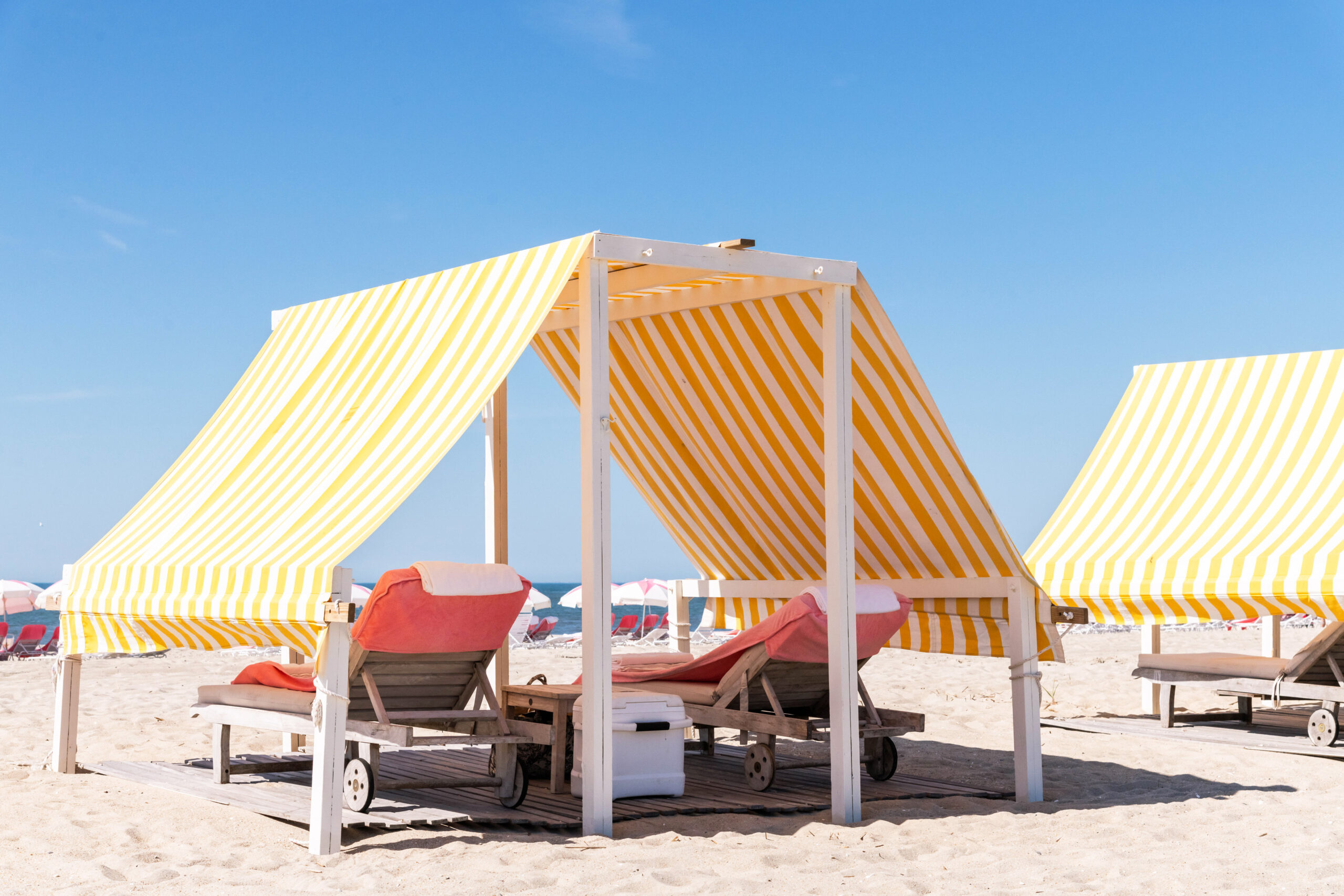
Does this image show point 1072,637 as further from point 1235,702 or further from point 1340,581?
point 1340,581

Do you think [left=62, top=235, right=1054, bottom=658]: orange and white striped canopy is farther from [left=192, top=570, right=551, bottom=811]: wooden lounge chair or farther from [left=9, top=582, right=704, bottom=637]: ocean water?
[left=9, top=582, right=704, bottom=637]: ocean water

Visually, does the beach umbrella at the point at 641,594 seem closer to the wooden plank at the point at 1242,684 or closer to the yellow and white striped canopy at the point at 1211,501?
the yellow and white striped canopy at the point at 1211,501

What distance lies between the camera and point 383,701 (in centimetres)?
593

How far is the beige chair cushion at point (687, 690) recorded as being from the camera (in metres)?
6.91

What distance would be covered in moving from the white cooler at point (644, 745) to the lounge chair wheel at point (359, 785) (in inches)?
36.3

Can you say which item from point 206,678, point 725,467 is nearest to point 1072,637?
point 206,678

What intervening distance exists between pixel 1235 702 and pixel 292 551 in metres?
9.10

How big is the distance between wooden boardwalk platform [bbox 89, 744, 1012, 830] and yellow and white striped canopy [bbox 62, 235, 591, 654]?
781 millimetres

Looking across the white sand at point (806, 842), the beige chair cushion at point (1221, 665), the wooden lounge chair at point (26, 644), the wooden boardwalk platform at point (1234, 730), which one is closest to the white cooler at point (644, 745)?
the white sand at point (806, 842)

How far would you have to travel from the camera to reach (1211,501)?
992 centimetres

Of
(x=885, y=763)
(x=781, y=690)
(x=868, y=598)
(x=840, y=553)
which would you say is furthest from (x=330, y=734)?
(x=885, y=763)

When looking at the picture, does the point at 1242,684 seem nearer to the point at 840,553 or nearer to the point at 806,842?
the point at 840,553

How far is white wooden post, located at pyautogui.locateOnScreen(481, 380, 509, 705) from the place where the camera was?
7828 mm

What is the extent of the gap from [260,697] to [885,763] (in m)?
3.21
